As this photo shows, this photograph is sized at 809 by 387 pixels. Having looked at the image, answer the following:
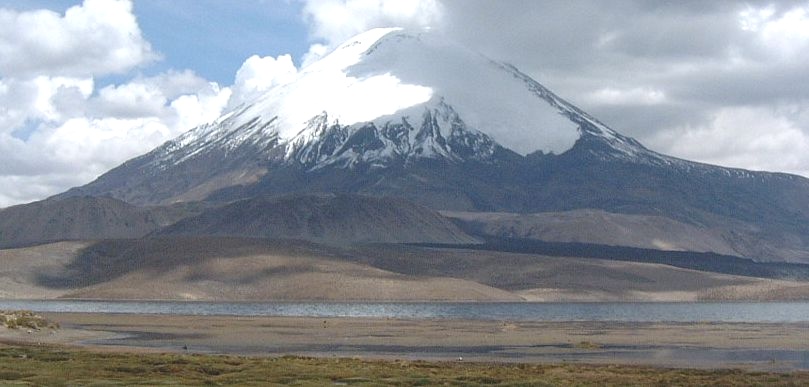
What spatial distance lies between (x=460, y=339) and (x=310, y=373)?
128 feet

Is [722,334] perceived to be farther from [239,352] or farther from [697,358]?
[239,352]

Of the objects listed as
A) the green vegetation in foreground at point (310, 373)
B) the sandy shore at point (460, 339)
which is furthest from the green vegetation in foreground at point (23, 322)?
the green vegetation in foreground at point (310, 373)

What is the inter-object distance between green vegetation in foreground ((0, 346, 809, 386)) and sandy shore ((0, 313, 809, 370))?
336 inches

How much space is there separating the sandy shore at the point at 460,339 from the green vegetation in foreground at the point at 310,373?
8525 millimetres

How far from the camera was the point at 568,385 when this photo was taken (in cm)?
5347

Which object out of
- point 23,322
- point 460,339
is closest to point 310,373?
point 460,339

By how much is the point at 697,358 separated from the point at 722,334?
28.5m

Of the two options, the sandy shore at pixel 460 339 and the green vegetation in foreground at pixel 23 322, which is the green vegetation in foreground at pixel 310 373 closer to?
the sandy shore at pixel 460 339

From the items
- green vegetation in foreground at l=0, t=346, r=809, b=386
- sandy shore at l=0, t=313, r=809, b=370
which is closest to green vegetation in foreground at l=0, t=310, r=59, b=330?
sandy shore at l=0, t=313, r=809, b=370

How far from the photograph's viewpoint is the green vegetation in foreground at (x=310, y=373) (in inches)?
2093

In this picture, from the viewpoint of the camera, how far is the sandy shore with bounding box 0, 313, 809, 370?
77062 mm

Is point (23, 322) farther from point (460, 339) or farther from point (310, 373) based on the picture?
point (310, 373)

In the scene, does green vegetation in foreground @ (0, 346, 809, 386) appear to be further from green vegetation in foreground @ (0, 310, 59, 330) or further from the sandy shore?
green vegetation in foreground @ (0, 310, 59, 330)

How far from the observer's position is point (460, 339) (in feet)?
314
